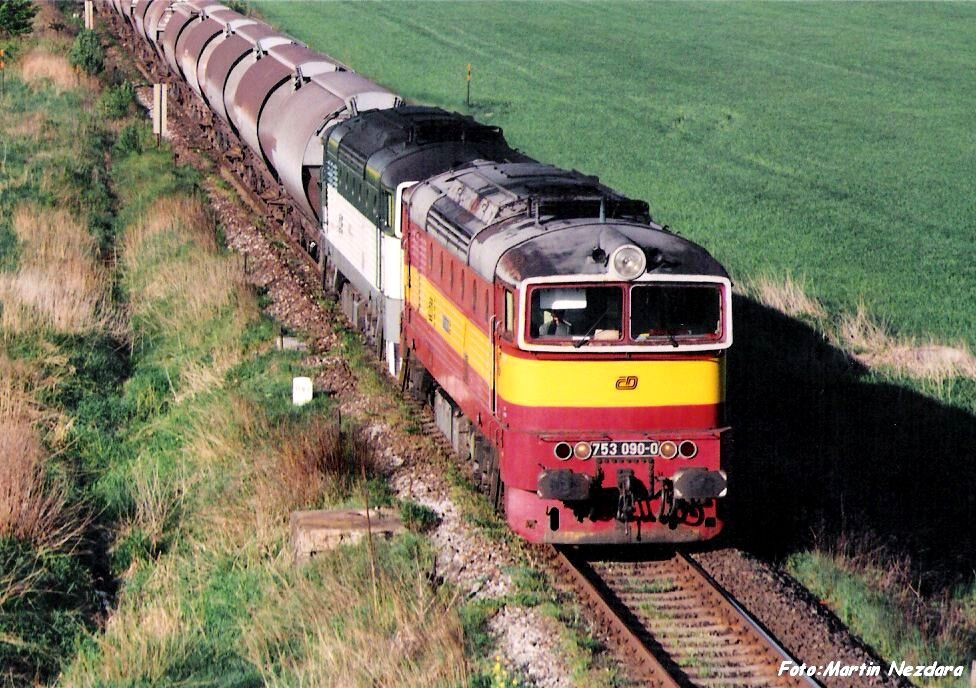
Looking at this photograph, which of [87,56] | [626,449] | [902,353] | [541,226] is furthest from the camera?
[87,56]

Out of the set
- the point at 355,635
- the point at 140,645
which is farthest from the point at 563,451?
the point at 140,645

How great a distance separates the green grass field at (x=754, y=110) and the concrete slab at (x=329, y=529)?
12.6m

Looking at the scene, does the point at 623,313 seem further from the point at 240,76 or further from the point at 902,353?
the point at 240,76

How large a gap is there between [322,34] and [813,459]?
5739 cm

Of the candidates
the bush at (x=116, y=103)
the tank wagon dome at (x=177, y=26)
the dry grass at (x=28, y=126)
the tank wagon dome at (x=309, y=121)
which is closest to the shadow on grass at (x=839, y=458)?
the tank wagon dome at (x=309, y=121)

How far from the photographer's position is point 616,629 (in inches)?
456

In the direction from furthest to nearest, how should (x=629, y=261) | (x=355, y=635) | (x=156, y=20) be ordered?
(x=156, y=20) → (x=629, y=261) → (x=355, y=635)

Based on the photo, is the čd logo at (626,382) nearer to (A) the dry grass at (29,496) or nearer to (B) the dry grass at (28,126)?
(A) the dry grass at (29,496)

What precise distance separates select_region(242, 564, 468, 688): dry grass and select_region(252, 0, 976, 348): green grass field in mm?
13804

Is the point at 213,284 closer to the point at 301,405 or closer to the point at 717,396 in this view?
the point at 301,405

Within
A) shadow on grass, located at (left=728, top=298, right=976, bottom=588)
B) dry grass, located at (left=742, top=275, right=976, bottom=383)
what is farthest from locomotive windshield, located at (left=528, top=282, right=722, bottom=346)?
dry grass, located at (left=742, top=275, right=976, bottom=383)

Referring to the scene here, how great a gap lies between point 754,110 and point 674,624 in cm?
4279

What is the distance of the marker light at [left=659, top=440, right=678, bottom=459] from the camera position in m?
12.7

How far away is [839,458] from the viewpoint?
701 inches
